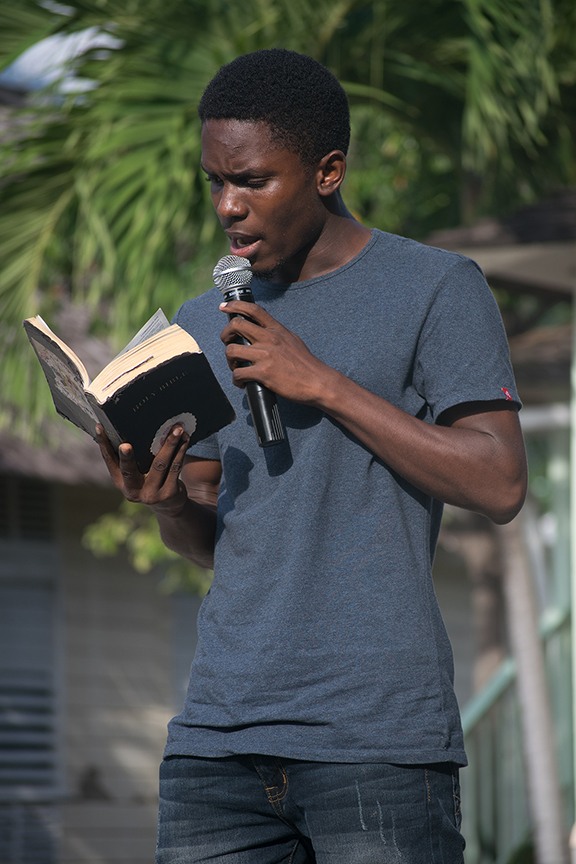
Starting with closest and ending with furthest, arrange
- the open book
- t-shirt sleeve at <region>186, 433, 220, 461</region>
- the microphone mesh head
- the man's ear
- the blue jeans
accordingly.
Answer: the blue jeans
the open book
the microphone mesh head
the man's ear
t-shirt sleeve at <region>186, 433, 220, 461</region>

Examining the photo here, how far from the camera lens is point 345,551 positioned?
6.13 feet

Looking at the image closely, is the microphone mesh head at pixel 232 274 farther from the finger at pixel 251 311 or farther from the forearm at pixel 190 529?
the forearm at pixel 190 529

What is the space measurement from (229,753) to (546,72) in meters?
3.85

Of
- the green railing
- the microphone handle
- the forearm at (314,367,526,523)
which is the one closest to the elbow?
the forearm at (314,367,526,523)

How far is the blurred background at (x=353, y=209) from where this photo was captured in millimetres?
5051

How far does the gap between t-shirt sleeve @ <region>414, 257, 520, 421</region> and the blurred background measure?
3.00 metres

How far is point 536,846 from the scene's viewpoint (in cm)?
560

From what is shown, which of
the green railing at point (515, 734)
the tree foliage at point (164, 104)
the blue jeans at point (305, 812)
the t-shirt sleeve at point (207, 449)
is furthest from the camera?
the green railing at point (515, 734)

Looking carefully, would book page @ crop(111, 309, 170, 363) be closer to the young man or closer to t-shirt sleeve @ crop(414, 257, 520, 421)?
the young man

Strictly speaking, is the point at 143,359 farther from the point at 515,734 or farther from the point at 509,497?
the point at 515,734

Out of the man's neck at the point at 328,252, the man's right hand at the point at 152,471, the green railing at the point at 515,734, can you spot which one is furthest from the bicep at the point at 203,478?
the green railing at the point at 515,734

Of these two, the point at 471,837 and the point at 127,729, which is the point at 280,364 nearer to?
the point at 471,837

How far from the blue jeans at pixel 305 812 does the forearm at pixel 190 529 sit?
1.37ft

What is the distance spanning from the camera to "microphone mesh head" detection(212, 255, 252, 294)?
197cm
